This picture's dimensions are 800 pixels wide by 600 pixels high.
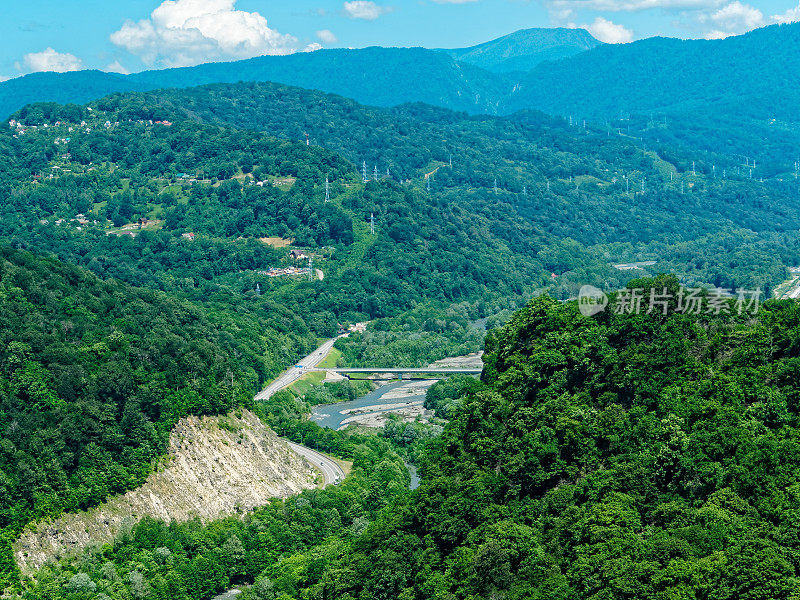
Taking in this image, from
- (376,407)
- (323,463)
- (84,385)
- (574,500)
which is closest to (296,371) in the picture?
(376,407)

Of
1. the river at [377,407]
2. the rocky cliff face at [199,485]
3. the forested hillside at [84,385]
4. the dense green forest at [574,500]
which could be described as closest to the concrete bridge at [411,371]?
the river at [377,407]

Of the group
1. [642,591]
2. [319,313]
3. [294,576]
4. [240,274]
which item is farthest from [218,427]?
[240,274]

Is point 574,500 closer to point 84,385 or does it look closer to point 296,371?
point 84,385

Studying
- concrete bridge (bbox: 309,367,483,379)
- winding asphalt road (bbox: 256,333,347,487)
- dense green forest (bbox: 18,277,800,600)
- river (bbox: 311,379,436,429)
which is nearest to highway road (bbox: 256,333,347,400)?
winding asphalt road (bbox: 256,333,347,487)

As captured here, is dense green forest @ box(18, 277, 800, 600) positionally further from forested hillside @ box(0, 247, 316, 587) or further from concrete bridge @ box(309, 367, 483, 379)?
concrete bridge @ box(309, 367, 483, 379)

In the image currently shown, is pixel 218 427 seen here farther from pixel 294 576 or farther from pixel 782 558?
pixel 782 558
